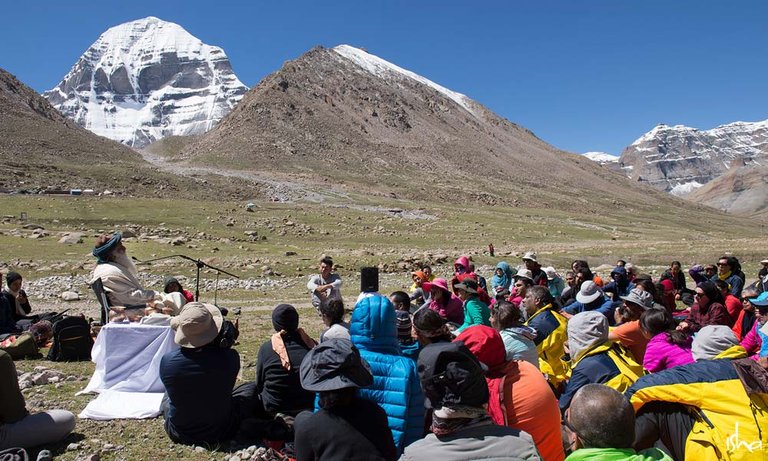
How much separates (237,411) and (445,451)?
13.9ft

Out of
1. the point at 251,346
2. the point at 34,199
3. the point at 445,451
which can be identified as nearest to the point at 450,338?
the point at 445,451

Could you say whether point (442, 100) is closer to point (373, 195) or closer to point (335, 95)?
point (335, 95)

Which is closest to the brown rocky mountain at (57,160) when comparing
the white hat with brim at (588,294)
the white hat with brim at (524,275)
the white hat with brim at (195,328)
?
the white hat with brim at (524,275)

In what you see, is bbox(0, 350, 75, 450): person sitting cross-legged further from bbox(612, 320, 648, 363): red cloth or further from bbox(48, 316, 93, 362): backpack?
bbox(612, 320, 648, 363): red cloth

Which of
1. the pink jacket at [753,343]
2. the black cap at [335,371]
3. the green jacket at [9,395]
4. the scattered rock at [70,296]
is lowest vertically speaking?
the scattered rock at [70,296]

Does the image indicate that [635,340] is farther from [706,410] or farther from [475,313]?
[706,410]

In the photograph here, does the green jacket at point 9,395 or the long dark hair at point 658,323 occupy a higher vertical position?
the long dark hair at point 658,323

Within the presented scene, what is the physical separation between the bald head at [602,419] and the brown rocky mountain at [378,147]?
310 ft

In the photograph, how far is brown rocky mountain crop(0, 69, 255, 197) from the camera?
222 ft

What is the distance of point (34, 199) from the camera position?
51844 mm

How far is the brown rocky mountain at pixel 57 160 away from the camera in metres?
67.6

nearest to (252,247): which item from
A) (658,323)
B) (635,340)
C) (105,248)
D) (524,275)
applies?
(105,248)

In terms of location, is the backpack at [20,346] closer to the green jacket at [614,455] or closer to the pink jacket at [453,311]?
the pink jacket at [453,311]

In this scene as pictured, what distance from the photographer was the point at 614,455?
305 cm
